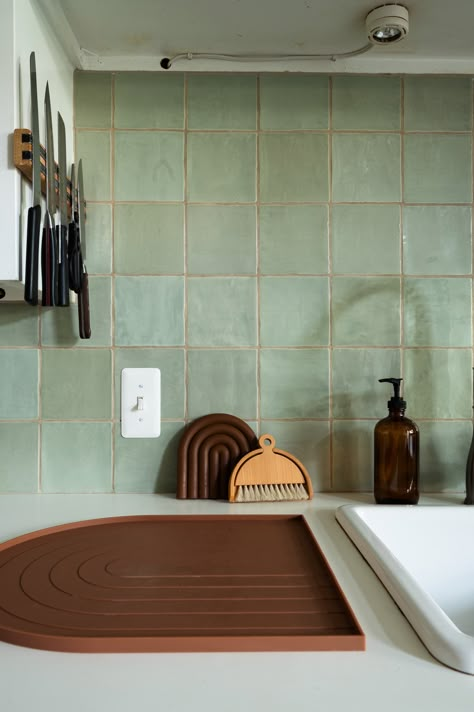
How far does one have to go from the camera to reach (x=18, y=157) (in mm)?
889

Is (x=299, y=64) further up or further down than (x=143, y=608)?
further up

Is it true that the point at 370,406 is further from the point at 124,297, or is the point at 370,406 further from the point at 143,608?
the point at 143,608

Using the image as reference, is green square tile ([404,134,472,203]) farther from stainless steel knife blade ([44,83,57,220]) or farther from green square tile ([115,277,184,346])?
stainless steel knife blade ([44,83,57,220])

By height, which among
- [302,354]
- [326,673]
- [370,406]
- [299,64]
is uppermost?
[299,64]

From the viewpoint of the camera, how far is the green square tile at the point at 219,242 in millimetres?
1275

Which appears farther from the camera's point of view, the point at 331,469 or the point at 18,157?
the point at 331,469

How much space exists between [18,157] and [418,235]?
0.82 m

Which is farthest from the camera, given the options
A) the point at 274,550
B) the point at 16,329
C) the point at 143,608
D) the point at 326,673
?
the point at 16,329

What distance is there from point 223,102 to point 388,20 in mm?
364

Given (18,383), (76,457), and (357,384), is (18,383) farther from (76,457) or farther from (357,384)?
(357,384)

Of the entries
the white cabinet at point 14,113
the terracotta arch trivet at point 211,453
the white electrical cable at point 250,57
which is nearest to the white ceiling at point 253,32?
the white electrical cable at point 250,57

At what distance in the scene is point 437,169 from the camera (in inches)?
51.0

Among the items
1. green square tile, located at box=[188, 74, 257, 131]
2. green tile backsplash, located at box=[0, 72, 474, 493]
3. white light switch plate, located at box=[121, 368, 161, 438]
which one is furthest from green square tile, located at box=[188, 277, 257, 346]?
green square tile, located at box=[188, 74, 257, 131]

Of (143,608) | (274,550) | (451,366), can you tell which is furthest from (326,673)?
(451,366)
